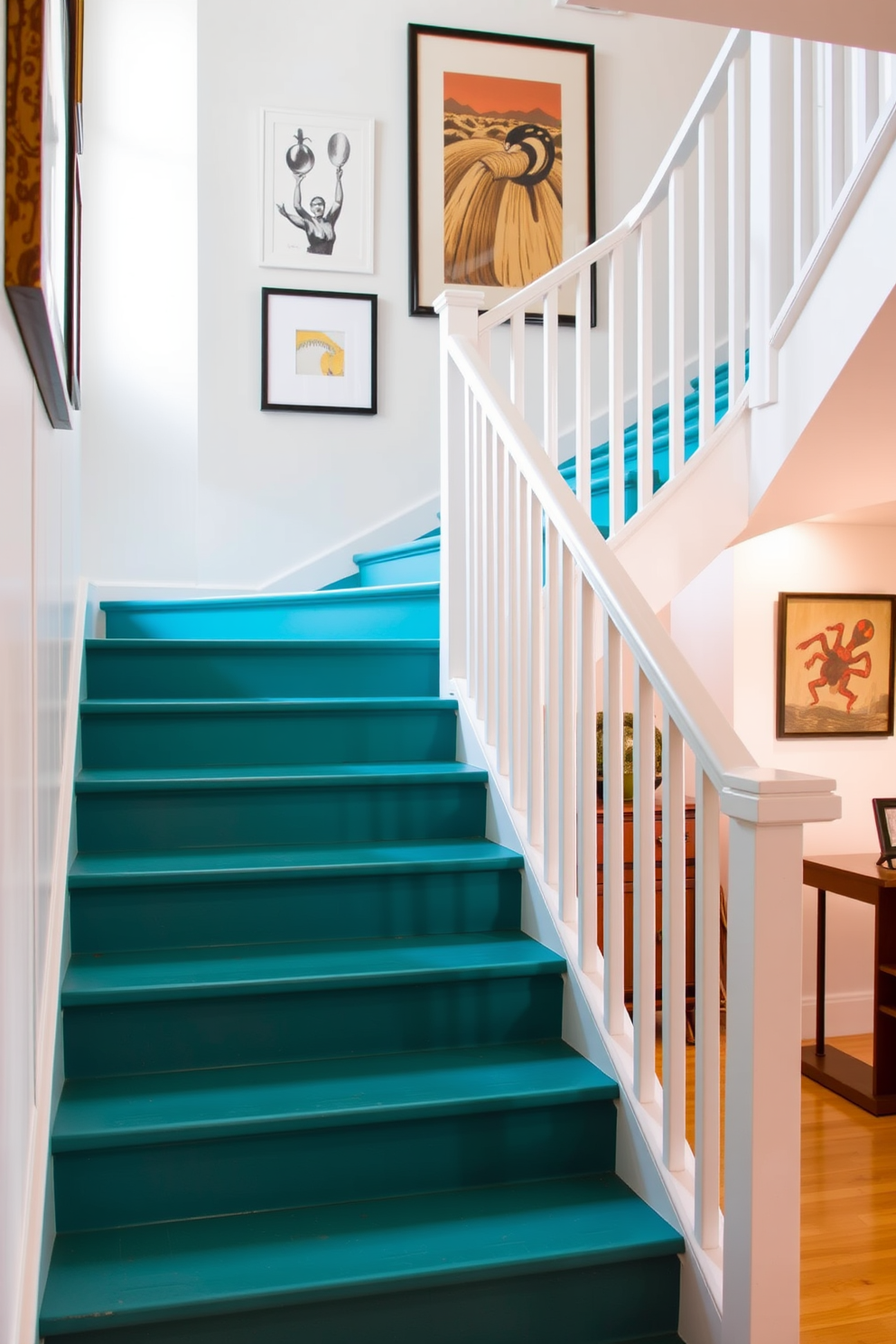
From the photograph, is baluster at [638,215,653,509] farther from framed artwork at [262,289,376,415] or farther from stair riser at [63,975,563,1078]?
framed artwork at [262,289,376,415]

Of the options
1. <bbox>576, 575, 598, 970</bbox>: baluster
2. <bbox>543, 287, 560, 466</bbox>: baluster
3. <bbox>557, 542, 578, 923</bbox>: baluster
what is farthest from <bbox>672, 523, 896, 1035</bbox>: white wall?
<bbox>576, 575, 598, 970</bbox>: baluster

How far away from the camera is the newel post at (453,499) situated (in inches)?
117

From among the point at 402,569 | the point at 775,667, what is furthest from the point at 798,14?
the point at 775,667

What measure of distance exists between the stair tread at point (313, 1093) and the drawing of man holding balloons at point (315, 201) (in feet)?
10.4

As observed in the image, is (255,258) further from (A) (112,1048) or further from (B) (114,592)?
(A) (112,1048)

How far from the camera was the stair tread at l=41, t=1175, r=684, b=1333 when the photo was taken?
156 cm

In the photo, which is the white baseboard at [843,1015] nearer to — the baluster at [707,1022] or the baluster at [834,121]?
the baluster at [707,1022]

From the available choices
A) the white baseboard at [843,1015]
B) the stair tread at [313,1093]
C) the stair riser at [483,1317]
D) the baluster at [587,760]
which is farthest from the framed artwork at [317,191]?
the stair riser at [483,1317]

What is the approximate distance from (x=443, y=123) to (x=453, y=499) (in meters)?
2.16

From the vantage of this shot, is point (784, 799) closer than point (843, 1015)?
Yes

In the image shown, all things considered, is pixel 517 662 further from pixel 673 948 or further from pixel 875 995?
pixel 875 995

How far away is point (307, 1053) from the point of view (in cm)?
210

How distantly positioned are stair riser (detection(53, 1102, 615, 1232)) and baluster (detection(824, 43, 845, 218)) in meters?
2.00

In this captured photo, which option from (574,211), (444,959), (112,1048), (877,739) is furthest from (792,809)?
(574,211)
